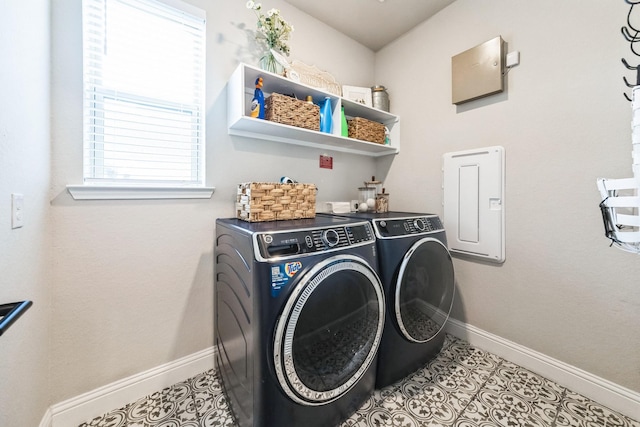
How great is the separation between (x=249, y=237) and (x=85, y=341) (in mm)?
1102

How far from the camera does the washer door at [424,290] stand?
1402 millimetres

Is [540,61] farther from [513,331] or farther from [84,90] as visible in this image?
[84,90]

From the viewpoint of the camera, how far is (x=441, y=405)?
4.42 feet

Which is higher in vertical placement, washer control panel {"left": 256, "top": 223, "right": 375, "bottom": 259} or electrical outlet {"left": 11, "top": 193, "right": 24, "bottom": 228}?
electrical outlet {"left": 11, "top": 193, "right": 24, "bottom": 228}

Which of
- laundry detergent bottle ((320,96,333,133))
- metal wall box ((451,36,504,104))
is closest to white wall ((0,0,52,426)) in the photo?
laundry detergent bottle ((320,96,333,133))

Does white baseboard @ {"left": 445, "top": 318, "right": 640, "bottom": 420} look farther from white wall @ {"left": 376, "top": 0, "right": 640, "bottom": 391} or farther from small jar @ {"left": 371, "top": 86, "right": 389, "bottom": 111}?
small jar @ {"left": 371, "top": 86, "right": 389, "bottom": 111}

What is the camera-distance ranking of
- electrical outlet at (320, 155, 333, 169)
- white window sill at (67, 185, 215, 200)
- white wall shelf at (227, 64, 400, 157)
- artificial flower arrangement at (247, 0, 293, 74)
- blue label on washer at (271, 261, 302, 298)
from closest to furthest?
blue label on washer at (271, 261, 302, 298), white window sill at (67, 185, 215, 200), white wall shelf at (227, 64, 400, 157), artificial flower arrangement at (247, 0, 293, 74), electrical outlet at (320, 155, 333, 169)

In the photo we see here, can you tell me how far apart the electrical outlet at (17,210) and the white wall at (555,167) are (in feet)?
7.98

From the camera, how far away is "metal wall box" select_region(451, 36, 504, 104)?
1.67m

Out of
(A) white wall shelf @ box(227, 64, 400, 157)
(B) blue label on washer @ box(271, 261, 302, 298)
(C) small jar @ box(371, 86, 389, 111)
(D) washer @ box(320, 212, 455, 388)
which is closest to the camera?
(B) blue label on washer @ box(271, 261, 302, 298)

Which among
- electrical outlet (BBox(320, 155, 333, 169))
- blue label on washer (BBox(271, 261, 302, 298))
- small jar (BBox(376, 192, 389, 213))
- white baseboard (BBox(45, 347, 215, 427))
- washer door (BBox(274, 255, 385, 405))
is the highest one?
electrical outlet (BBox(320, 155, 333, 169))

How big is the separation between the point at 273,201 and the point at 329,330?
0.76 m

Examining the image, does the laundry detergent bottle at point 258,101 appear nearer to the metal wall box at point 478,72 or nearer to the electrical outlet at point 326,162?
the electrical outlet at point 326,162

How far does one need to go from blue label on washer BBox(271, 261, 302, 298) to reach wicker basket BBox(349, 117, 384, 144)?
1.42 meters
